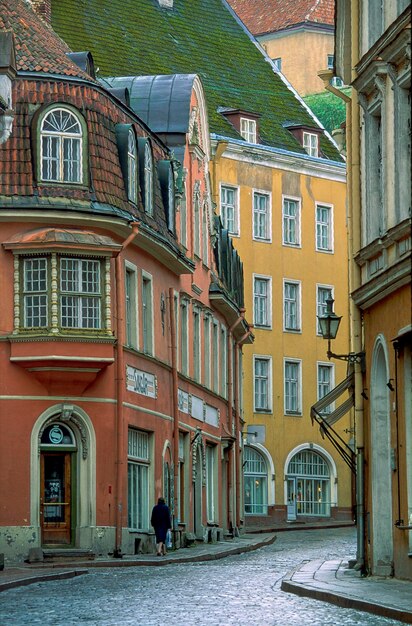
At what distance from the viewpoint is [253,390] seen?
69.8 m

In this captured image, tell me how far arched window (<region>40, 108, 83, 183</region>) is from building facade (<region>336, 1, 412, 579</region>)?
32.8 ft

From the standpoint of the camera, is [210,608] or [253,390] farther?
[253,390]

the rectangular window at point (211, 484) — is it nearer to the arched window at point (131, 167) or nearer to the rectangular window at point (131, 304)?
the rectangular window at point (131, 304)

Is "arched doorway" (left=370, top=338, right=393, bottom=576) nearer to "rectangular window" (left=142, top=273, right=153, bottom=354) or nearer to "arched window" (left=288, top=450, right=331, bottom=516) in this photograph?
"rectangular window" (left=142, top=273, right=153, bottom=354)

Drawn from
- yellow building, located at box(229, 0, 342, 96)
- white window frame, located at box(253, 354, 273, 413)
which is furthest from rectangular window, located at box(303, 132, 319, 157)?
yellow building, located at box(229, 0, 342, 96)

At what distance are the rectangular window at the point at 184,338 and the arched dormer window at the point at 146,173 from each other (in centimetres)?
537

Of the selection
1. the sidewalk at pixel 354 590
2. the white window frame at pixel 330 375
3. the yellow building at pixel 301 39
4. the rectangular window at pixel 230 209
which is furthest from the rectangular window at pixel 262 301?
the sidewalk at pixel 354 590

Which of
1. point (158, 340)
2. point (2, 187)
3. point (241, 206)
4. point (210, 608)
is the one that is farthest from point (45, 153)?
point (241, 206)

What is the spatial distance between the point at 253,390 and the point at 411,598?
49955mm

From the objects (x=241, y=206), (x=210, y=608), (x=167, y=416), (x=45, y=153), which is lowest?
(x=210, y=608)

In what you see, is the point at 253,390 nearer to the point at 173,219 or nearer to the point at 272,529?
the point at 272,529

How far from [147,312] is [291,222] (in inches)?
1255

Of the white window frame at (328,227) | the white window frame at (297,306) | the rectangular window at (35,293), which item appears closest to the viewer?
the rectangular window at (35,293)

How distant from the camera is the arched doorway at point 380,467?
82.9ft
